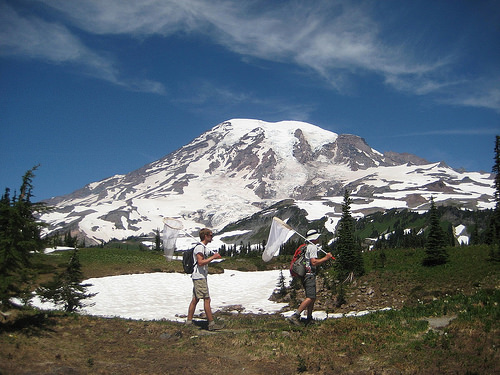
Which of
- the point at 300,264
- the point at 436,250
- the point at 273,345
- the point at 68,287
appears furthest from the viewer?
the point at 436,250

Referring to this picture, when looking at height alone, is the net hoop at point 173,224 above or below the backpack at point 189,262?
above

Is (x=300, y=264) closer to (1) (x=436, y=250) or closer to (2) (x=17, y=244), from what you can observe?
(2) (x=17, y=244)

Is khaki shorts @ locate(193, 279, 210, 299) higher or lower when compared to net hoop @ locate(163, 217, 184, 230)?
lower

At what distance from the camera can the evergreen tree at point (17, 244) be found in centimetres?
1179

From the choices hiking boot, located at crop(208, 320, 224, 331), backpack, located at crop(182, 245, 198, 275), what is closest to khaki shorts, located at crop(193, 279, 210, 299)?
backpack, located at crop(182, 245, 198, 275)

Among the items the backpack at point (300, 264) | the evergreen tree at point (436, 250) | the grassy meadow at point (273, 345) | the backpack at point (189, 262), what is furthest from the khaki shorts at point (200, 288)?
the evergreen tree at point (436, 250)

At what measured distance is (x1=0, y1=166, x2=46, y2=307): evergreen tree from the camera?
11.8m

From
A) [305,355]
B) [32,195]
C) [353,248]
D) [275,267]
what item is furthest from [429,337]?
[275,267]

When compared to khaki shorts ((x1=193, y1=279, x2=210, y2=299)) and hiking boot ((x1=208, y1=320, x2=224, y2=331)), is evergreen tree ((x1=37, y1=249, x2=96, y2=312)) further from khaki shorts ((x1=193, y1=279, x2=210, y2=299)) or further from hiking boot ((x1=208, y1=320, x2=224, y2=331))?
khaki shorts ((x1=193, y1=279, x2=210, y2=299))

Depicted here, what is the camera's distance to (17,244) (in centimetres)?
1216

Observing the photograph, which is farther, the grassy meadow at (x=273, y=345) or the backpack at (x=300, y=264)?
the backpack at (x=300, y=264)

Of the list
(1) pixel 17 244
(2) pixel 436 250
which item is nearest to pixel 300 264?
(1) pixel 17 244

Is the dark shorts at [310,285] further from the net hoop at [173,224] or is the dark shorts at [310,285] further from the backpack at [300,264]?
the net hoop at [173,224]

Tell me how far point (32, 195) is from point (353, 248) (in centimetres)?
3433
